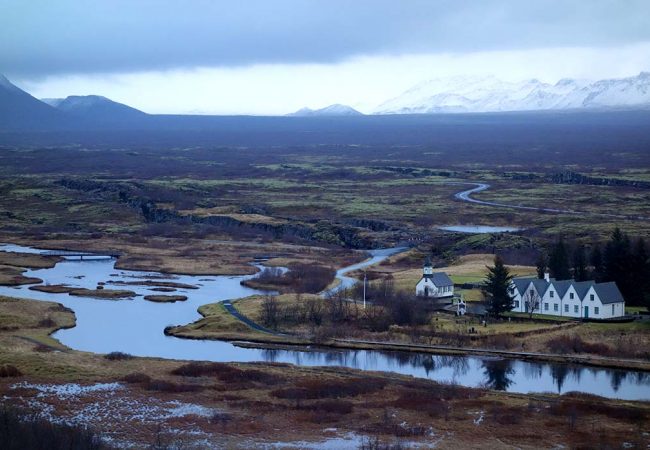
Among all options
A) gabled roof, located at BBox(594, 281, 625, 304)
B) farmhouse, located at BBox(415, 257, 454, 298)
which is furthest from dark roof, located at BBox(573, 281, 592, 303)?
farmhouse, located at BBox(415, 257, 454, 298)

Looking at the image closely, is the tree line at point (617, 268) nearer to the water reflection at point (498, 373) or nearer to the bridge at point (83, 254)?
the water reflection at point (498, 373)

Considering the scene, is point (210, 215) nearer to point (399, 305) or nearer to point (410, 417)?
point (399, 305)

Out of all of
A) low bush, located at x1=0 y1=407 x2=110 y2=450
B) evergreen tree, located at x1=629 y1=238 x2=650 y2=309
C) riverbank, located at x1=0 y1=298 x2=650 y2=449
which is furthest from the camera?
evergreen tree, located at x1=629 y1=238 x2=650 y2=309

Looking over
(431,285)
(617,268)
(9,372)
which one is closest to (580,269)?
(617,268)

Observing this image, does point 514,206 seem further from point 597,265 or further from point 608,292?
point 608,292

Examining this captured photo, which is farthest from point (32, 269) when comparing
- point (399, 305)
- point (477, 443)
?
point (477, 443)

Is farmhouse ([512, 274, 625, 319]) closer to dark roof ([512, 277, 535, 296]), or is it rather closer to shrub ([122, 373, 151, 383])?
dark roof ([512, 277, 535, 296])

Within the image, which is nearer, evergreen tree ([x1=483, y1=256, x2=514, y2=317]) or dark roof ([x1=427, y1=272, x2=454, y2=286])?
evergreen tree ([x1=483, y1=256, x2=514, y2=317])

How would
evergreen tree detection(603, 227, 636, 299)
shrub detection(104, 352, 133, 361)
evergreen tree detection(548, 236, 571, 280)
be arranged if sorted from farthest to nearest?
evergreen tree detection(548, 236, 571, 280), evergreen tree detection(603, 227, 636, 299), shrub detection(104, 352, 133, 361)
